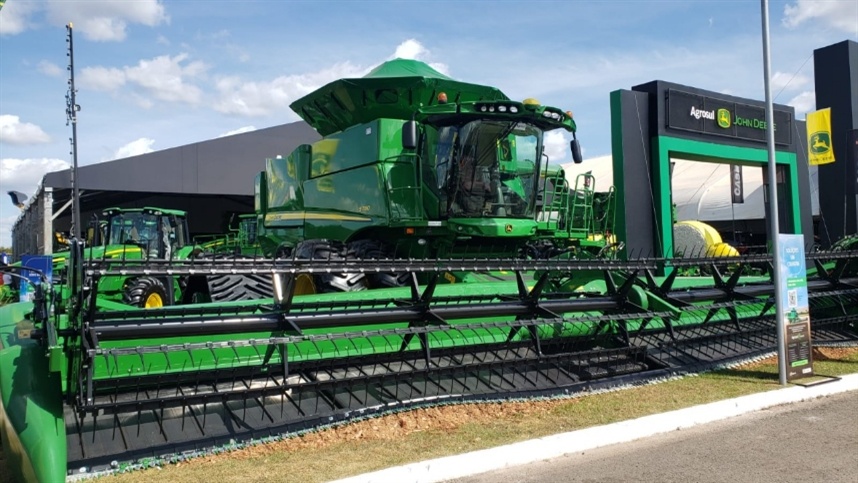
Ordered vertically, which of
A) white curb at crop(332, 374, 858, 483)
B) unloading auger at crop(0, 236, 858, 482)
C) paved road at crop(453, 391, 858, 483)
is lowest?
paved road at crop(453, 391, 858, 483)

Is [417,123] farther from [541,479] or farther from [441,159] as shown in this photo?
[541,479]

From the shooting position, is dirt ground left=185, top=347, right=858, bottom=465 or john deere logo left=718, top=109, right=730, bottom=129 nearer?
dirt ground left=185, top=347, right=858, bottom=465

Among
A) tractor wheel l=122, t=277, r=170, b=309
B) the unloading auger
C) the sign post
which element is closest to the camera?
the unloading auger

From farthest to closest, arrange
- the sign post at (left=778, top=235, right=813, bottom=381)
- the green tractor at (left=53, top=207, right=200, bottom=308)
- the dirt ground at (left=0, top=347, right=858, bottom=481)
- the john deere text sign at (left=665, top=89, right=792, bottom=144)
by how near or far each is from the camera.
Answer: the john deere text sign at (left=665, top=89, right=792, bottom=144), the green tractor at (left=53, top=207, right=200, bottom=308), the sign post at (left=778, top=235, right=813, bottom=381), the dirt ground at (left=0, top=347, right=858, bottom=481)

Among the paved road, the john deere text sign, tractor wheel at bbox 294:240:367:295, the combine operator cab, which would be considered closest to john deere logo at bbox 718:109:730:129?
the john deere text sign

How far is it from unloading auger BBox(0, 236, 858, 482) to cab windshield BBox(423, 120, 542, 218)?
138cm

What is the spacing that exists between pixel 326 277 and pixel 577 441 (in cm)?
370

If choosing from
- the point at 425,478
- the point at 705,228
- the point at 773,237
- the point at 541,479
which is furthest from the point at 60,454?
the point at 705,228

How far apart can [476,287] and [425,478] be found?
278 cm

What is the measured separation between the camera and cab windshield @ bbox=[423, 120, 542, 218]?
7.77 m

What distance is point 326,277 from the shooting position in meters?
7.39

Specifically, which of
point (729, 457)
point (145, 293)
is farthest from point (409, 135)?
point (145, 293)

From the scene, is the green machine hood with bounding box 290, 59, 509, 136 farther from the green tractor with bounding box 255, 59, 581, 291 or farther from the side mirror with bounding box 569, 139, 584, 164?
the side mirror with bounding box 569, 139, 584, 164

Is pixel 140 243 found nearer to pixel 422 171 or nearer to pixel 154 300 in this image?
pixel 154 300
